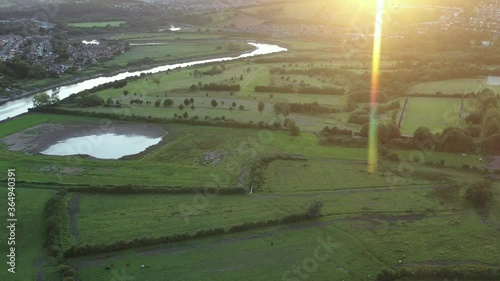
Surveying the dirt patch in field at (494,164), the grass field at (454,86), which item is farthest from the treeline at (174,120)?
the grass field at (454,86)

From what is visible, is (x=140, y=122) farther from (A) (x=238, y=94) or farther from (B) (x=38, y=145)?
(A) (x=238, y=94)

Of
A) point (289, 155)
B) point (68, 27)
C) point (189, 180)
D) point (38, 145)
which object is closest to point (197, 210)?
point (189, 180)

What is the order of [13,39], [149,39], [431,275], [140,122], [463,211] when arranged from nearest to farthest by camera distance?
[431,275] → [463,211] → [140,122] → [13,39] → [149,39]

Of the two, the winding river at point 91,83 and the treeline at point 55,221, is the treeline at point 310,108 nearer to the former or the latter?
the treeline at point 55,221

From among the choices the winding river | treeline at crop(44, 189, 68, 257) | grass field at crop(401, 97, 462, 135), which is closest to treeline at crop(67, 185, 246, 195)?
treeline at crop(44, 189, 68, 257)

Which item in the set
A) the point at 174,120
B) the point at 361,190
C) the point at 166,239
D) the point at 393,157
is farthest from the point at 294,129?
the point at 166,239
